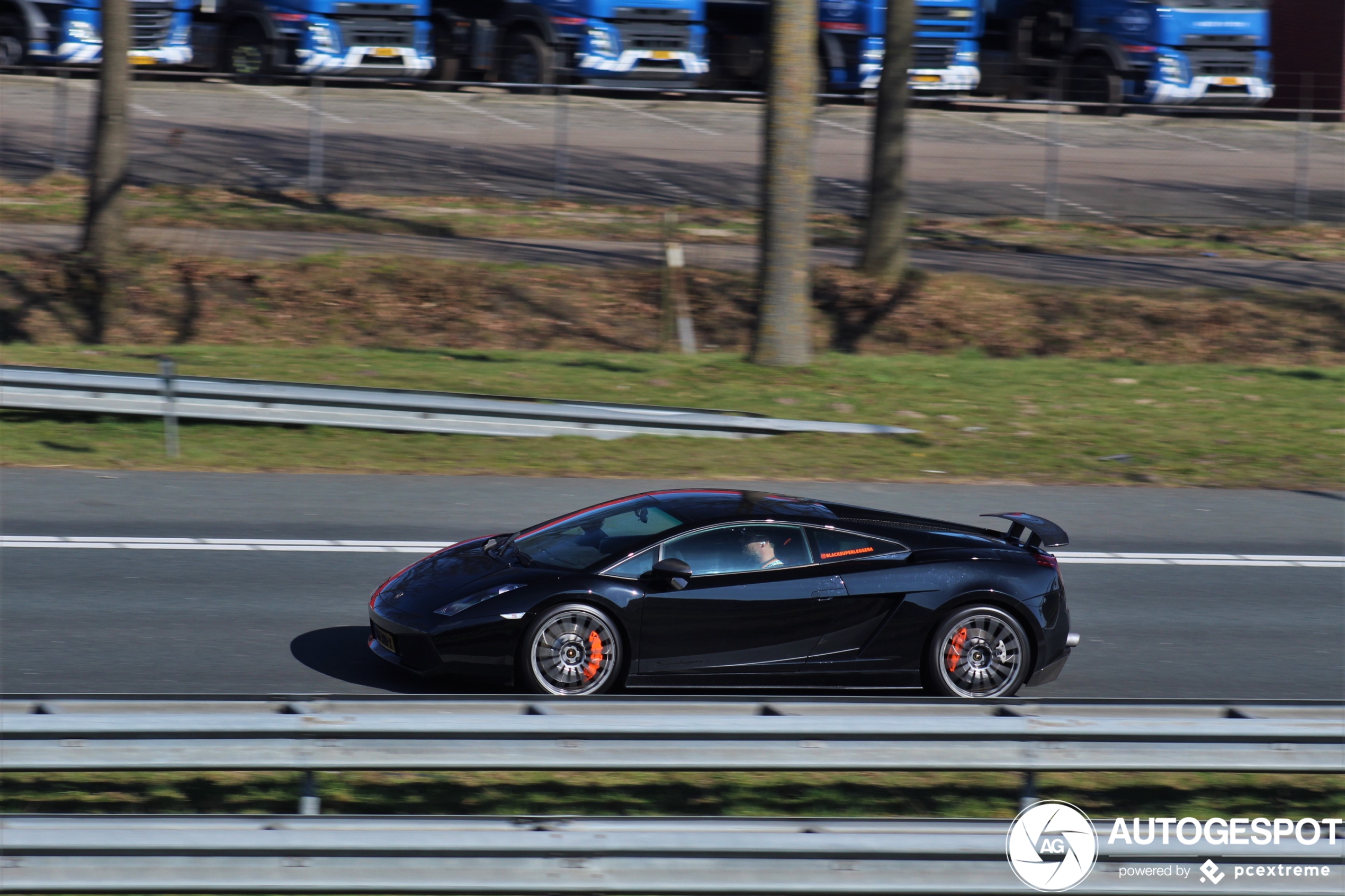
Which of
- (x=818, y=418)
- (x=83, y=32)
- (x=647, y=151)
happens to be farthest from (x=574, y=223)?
(x=83, y=32)

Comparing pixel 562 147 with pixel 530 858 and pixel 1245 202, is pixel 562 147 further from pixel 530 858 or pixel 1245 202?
pixel 530 858

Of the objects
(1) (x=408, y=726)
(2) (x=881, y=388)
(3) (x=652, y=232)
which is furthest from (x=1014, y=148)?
(1) (x=408, y=726)

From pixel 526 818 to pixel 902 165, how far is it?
52.9ft

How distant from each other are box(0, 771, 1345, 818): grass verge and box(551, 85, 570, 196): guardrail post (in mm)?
19024

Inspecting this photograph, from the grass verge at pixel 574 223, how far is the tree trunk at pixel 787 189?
19.8 ft

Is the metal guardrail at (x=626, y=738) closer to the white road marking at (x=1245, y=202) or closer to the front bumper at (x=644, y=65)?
the white road marking at (x=1245, y=202)

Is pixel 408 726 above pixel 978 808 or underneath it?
above

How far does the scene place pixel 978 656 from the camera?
297 inches

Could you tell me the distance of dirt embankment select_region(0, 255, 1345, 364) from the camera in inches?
722

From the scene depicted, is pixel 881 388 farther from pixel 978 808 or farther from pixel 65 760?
pixel 65 760

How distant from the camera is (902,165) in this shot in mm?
19375

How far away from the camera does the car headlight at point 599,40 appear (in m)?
26.9

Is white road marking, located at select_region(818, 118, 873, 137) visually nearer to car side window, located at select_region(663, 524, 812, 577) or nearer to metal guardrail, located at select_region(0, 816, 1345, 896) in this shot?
car side window, located at select_region(663, 524, 812, 577)

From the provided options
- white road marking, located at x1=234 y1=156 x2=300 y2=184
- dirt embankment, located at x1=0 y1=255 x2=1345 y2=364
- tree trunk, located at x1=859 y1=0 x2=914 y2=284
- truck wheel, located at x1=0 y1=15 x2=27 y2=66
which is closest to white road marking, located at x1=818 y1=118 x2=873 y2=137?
tree trunk, located at x1=859 y1=0 x2=914 y2=284
